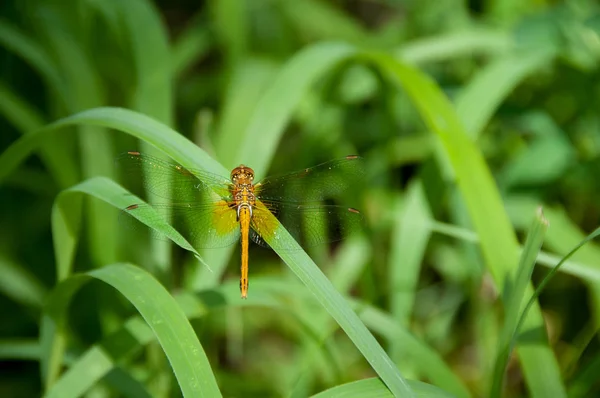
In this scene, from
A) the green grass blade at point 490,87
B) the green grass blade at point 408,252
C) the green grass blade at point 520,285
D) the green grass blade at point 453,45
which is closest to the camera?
the green grass blade at point 520,285

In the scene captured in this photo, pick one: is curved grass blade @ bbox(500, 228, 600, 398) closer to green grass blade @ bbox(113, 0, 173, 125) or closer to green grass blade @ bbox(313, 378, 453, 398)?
green grass blade @ bbox(313, 378, 453, 398)

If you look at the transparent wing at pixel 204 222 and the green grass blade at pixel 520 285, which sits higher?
the transparent wing at pixel 204 222

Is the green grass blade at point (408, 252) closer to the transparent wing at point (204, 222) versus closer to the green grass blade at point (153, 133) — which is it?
the transparent wing at point (204, 222)

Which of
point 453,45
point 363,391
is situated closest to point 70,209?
point 363,391

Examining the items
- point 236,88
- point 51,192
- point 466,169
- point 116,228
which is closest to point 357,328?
point 466,169

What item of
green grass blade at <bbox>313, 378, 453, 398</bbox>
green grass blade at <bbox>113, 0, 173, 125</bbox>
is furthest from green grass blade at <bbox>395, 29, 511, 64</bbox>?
green grass blade at <bbox>313, 378, 453, 398</bbox>

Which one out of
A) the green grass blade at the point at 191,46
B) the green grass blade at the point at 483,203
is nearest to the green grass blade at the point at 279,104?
the green grass blade at the point at 483,203

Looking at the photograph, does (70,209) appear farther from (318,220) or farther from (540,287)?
(540,287)

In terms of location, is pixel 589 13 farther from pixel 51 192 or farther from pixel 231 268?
pixel 51 192

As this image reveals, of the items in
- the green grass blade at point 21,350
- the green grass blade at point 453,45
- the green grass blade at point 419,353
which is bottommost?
the green grass blade at point 419,353

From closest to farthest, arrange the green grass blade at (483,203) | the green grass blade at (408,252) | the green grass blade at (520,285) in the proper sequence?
the green grass blade at (520,285)
the green grass blade at (483,203)
the green grass blade at (408,252)
